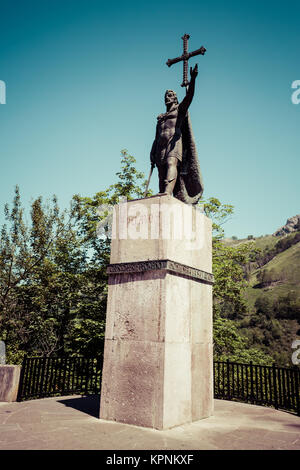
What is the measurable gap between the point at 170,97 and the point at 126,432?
6915 mm

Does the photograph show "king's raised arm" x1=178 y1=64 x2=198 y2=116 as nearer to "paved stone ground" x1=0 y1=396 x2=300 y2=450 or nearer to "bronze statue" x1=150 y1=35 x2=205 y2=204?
"bronze statue" x1=150 y1=35 x2=205 y2=204

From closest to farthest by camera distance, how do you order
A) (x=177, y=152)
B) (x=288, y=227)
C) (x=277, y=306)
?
(x=177, y=152), (x=277, y=306), (x=288, y=227)

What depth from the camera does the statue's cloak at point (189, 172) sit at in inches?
305

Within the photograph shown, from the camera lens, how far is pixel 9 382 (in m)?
7.80

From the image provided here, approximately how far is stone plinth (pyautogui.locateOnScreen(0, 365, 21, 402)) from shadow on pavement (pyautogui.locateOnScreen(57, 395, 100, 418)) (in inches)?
42.1

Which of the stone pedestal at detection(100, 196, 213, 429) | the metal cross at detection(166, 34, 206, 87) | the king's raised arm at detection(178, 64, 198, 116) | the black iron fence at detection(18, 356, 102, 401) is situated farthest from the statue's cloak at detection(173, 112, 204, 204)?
the black iron fence at detection(18, 356, 102, 401)

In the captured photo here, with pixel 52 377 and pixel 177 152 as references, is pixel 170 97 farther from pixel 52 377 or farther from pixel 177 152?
pixel 52 377

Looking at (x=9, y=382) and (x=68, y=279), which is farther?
(x=68, y=279)

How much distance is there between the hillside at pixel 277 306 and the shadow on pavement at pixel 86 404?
35924 mm

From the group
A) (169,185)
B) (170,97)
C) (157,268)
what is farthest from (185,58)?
(157,268)

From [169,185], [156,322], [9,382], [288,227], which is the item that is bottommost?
[9,382]

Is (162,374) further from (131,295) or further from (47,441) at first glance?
(47,441)

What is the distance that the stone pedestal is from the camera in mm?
5605

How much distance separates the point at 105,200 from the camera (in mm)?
20156
